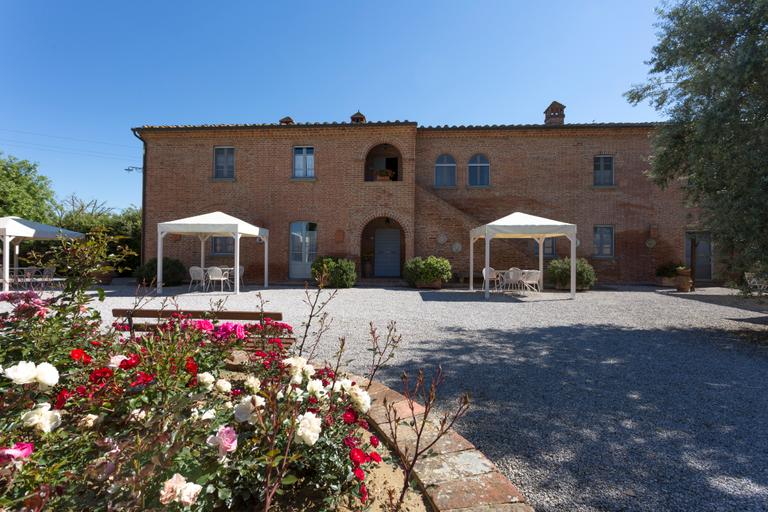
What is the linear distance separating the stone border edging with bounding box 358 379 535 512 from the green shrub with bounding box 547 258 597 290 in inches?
481

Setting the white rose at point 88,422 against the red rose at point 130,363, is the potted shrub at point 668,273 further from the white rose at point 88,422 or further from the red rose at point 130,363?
the white rose at point 88,422

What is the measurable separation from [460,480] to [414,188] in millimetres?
13550

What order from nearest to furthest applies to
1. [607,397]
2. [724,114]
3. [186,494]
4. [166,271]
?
1. [186,494]
2. [607,397]
3. [724,114]
4. [166,271]

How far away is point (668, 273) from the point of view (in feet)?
48.2

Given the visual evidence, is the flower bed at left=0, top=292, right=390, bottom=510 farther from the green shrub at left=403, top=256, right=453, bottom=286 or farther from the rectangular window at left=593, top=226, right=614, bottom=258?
the rectangular window at left=593, top=226, right=614, bottom=258

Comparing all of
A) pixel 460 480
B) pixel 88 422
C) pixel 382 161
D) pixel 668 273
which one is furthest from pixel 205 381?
pixel 668 273

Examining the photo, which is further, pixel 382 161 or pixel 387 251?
pixel 382 161

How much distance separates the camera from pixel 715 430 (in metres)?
2.76

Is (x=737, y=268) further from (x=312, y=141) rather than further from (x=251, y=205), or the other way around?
(x=251, y=205)

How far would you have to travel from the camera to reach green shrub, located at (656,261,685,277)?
14.6 m

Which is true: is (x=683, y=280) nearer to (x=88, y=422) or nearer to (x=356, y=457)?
(x=356, y=457)

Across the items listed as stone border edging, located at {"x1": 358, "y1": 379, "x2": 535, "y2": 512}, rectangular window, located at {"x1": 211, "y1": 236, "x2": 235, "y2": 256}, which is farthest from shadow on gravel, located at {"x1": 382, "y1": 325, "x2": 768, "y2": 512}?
rectangular window, located at {"x1": 211, "y1": 236, "x2": 235, "y2": 256}

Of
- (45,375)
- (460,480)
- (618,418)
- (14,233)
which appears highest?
(14,233)

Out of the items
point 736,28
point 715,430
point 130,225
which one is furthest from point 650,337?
point 130,225
